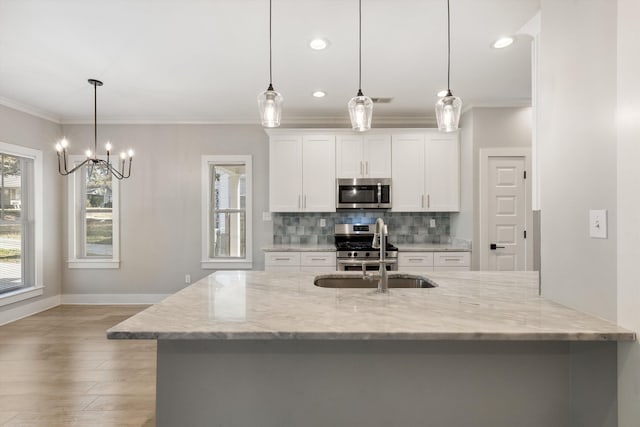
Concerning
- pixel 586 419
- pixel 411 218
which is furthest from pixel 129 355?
pixel 411 218

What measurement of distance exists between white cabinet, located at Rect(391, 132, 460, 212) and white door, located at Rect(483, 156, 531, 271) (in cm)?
43

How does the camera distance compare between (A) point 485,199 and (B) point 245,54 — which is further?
(A) point 485,199

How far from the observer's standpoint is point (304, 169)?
14.7 feet

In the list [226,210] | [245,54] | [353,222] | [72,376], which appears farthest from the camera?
[226,210]

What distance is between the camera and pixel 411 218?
4.82m

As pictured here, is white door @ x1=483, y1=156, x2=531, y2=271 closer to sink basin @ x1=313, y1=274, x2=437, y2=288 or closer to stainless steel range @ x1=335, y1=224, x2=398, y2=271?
stainless steel range @ x1=335, y1=224, x2=398, y2=271

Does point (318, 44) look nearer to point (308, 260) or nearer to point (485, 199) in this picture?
point (308, 260)

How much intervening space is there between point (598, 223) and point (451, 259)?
2.94m

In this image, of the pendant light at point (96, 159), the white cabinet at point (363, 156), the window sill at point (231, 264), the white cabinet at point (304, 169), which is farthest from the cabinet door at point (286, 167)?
the pendant light at point (96, 159)

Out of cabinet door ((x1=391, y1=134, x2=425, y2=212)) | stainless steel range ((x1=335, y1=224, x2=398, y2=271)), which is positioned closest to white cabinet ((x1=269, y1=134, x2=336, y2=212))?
stainless steel range ((x1=335, y1=224, x2=398, y2=271))

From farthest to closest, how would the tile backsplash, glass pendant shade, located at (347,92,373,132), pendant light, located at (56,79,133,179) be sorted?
the tile backsplash
pendant light, located at (56,79,133,179)
glass pendant shade, located at (347,92,373,132)

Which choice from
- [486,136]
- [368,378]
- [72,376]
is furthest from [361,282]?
[486,136]

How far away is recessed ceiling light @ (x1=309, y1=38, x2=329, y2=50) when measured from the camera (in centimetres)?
270

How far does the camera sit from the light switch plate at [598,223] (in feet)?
4.22
